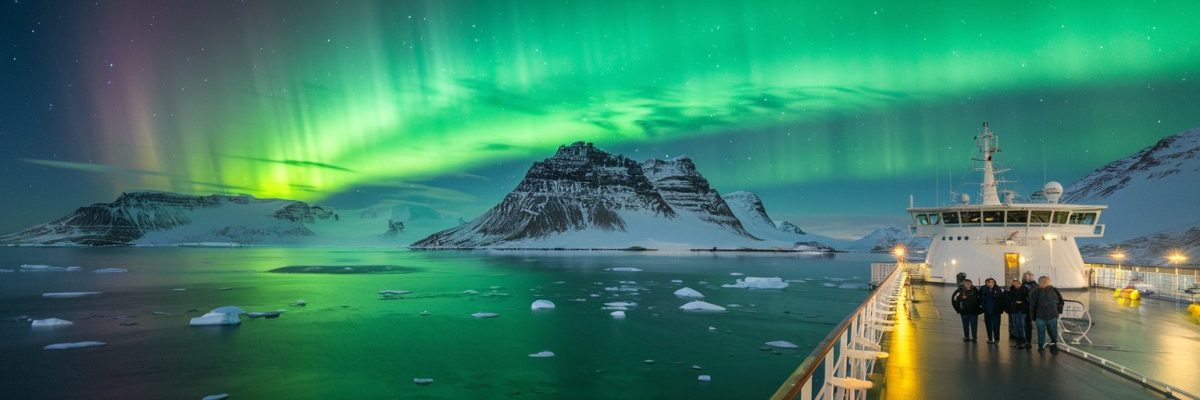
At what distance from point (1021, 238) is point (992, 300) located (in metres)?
20.6

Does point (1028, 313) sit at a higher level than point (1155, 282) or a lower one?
higher

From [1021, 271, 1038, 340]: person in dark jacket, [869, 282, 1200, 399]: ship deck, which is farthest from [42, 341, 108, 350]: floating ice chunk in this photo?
[1021, 271, 1038, 340]: person in dark jacket

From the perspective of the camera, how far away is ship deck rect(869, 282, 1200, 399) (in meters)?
9.82

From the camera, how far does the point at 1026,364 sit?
11.9 m

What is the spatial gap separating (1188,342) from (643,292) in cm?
4324

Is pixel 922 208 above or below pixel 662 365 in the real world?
above

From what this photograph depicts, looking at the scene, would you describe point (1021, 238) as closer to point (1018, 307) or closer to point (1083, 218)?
point (1083, 218)

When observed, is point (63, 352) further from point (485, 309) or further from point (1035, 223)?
point (1035, 223)

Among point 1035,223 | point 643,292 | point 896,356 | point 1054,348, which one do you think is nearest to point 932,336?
point 1054,348

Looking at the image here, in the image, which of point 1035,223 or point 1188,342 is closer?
point 1188,342

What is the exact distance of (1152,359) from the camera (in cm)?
1270

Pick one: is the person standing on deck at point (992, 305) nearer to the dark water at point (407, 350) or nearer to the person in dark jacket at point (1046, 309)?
the person in dark jacket at point (1046, 309)

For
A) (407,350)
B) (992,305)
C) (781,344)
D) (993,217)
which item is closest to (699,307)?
(781,344)

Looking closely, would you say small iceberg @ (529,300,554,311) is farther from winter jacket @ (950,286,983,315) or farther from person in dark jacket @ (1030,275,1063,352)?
person in dark jacket @ (1030,275,1063,352)
